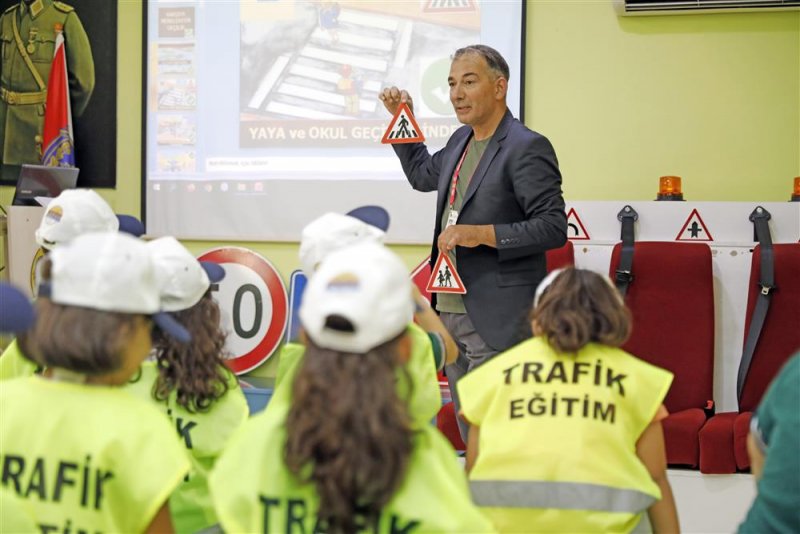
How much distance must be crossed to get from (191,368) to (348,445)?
2.42 ft

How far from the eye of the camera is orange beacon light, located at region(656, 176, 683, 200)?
Result: 3.71 m

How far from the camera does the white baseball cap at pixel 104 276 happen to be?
134 centimetres

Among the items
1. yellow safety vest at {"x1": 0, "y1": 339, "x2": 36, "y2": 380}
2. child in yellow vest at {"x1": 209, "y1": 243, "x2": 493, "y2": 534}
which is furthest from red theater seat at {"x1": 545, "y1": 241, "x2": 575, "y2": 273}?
child in yellow vest at {"x1": 209, "y1": 243, "x2": 493, "y2": 534}

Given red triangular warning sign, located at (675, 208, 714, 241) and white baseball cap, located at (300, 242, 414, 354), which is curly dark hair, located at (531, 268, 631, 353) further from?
red triangular warning sign, located at (675, 208, 714, 241)

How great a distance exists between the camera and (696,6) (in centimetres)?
404

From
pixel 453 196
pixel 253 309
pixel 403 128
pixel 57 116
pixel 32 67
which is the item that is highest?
pixel 32 67

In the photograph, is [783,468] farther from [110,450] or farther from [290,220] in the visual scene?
[290,220]

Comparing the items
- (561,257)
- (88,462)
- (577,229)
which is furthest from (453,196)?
(88,462)

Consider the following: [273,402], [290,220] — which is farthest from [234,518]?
[290,220]

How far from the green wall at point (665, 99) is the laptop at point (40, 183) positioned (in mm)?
2289

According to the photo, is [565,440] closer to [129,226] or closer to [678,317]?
[129,226]

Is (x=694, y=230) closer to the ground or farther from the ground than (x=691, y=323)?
farther from the ground

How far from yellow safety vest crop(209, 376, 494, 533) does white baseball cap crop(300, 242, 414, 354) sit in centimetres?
13

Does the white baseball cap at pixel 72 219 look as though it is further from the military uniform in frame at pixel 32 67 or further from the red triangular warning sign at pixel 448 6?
the military uniform in frame at pixel 32 67
